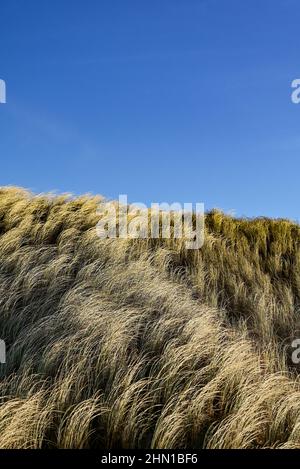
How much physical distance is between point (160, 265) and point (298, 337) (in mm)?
2788

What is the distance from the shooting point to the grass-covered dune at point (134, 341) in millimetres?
4484

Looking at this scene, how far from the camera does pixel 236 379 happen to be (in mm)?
5406

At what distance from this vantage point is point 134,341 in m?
6.26

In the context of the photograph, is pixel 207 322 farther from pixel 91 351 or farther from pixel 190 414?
pixel 190 414

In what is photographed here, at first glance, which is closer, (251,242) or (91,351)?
(91,351)

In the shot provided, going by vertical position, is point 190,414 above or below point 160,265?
below

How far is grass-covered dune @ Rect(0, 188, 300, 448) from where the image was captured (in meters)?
4.48
